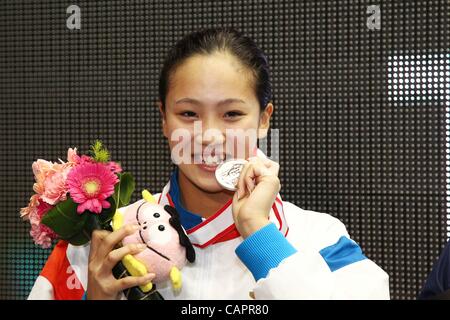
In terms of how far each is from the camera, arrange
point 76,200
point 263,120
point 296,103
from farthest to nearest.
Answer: point 296,103 < point 263,120 < point 76,200

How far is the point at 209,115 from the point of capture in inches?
27.7

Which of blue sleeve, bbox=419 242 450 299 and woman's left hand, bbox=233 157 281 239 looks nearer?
woman's left hand, bbox=233 157 281 239

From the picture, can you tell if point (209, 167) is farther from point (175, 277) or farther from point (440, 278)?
point (440, 278)

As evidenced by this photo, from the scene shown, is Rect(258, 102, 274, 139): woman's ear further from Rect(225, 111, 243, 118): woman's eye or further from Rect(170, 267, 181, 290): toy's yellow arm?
Rect(170, 267, 181, 290): toy's yellow arm

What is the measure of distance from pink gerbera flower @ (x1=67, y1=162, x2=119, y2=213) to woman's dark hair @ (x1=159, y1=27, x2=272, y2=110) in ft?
0.52

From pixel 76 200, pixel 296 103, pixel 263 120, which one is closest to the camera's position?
pixel 76 200

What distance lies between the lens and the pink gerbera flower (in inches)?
24.7

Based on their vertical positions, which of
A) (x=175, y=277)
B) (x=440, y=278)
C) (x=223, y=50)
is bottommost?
(x=440, y=278)

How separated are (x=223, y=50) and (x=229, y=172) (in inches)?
6.0

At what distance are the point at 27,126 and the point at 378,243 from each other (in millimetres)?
785

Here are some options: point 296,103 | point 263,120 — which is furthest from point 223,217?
point 296,103

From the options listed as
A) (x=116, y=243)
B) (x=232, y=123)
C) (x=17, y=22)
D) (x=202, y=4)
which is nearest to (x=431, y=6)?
(x=202, y=4)

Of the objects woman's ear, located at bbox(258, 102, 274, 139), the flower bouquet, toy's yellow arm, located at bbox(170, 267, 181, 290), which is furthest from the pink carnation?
woman's ear, located at bbox(258, 102, 274, 139)

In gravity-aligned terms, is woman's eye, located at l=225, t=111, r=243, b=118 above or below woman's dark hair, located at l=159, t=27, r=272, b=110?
below
